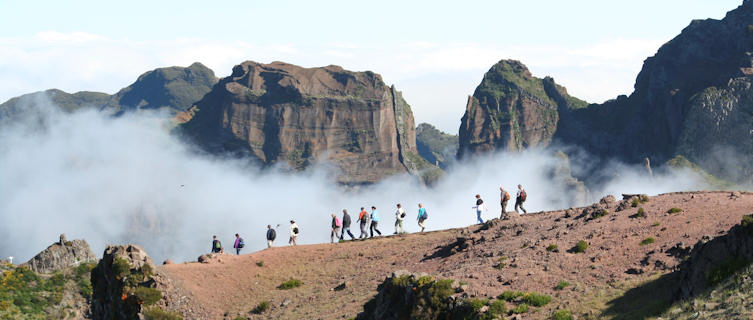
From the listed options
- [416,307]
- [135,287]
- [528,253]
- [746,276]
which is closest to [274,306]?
[135,287]

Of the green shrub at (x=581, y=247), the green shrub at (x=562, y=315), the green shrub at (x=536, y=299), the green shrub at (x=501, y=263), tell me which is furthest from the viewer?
the green shrub at (x=501, y=263)

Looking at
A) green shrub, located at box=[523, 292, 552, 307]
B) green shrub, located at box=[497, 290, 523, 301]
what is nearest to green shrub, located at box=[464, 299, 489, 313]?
green shrub, located at box=[497, 290, 523, 301]

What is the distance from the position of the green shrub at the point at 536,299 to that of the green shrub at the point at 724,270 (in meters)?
8.49

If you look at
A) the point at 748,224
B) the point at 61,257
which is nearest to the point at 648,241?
the point at 748,224

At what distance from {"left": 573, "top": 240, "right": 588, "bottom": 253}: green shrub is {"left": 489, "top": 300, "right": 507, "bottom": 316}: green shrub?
9.28 metres

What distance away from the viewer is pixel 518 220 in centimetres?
6169

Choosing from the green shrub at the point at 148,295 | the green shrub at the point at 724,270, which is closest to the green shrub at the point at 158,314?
the green shrub at the point at 148,295

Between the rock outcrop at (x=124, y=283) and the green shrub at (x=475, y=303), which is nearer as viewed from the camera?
the green shrub at (x=475, y=303)

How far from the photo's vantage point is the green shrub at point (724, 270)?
34550mm

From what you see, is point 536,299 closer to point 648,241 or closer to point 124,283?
point 648,241

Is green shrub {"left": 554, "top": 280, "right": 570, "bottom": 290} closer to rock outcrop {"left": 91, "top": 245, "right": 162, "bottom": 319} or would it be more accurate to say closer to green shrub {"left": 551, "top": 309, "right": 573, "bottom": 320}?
green shrub {"left": 551, "top": 309, "right": 573, "bottom": 320}

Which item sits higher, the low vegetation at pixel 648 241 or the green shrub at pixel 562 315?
the low vegetation at pixel 648 241

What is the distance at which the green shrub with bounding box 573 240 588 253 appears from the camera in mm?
48469

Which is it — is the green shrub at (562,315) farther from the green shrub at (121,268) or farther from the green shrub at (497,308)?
the green shrub at (121,268)
